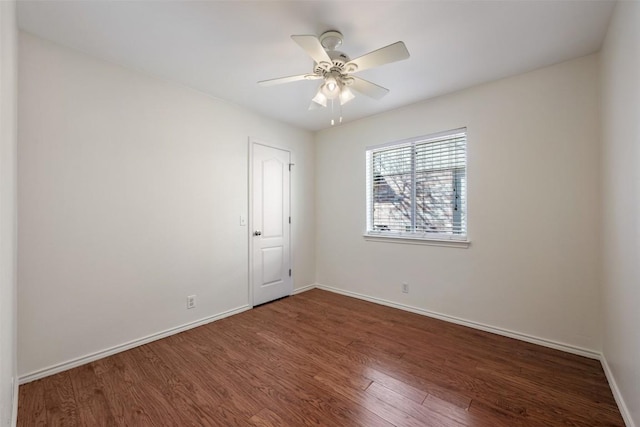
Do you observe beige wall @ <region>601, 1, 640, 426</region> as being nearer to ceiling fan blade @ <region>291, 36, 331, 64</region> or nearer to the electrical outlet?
ceiling fan blade @ <region>291, 36, 331, 64</region>

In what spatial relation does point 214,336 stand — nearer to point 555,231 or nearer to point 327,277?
point 327,277

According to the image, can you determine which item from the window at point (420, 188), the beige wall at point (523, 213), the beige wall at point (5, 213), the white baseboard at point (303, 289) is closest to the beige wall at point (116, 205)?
the beige wall at point (5, 213)

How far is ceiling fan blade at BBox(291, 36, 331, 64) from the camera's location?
5.35ft

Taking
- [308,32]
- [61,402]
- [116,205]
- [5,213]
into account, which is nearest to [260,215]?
[116,205]

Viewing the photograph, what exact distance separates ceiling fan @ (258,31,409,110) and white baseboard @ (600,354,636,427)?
2507mm

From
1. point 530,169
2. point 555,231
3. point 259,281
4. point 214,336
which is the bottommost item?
point 214,336

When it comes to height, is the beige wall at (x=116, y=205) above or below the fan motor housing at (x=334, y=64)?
below

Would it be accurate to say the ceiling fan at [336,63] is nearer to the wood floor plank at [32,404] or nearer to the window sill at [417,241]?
the window sill at [417,241]

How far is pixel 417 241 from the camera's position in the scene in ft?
10.8

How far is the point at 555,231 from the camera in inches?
95.6

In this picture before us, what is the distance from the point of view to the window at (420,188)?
3.04 metres

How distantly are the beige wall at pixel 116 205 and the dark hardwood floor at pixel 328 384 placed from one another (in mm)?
345

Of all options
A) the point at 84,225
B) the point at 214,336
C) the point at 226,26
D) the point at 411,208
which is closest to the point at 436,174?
the point at 411,208

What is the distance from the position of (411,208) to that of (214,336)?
2.66 m
